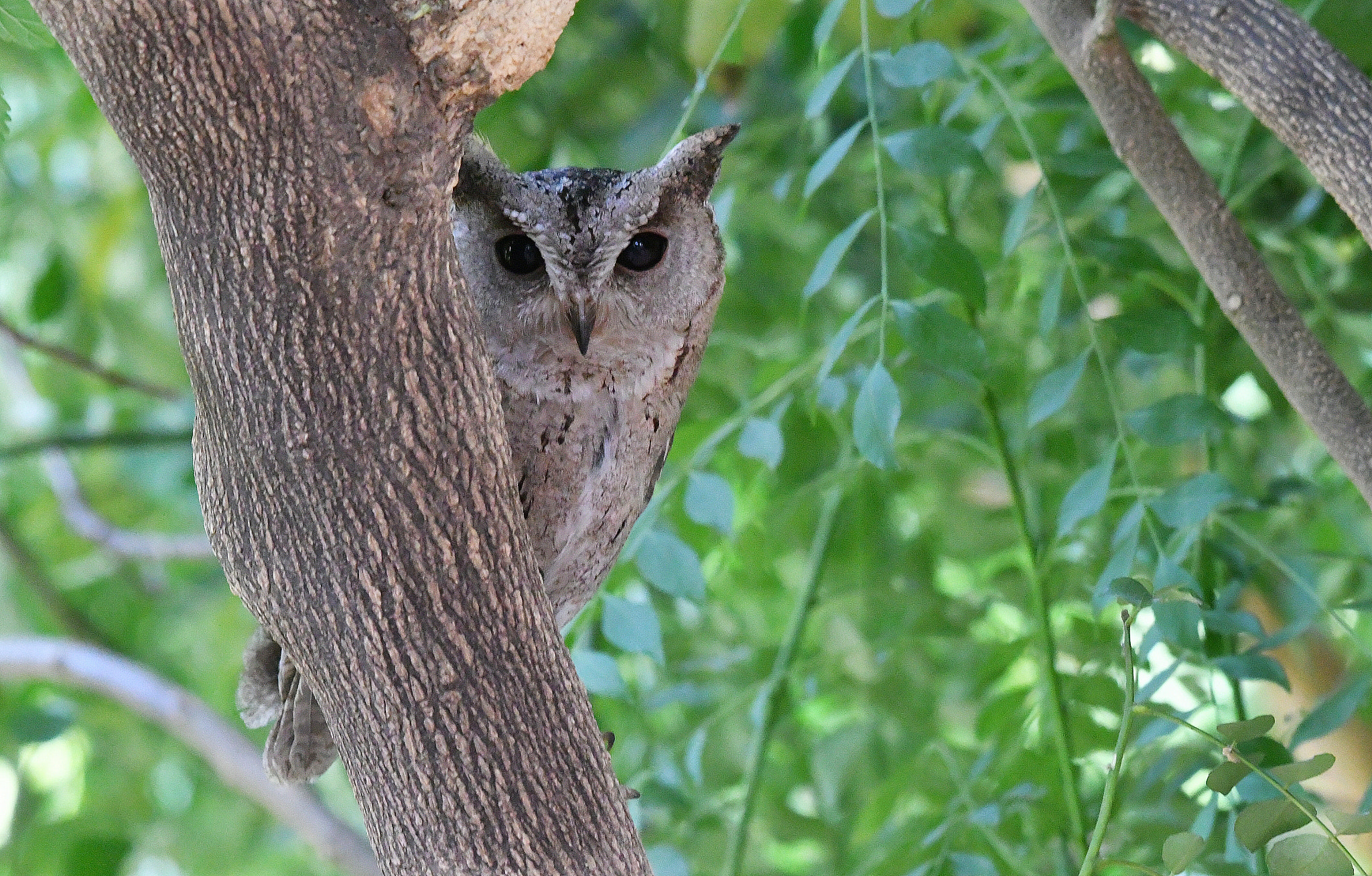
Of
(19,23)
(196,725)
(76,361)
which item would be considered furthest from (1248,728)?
(196,725)

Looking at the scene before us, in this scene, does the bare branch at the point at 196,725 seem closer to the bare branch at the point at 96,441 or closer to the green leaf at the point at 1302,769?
the bare branch at the point at 96,441

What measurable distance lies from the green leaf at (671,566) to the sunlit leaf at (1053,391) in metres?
0.36

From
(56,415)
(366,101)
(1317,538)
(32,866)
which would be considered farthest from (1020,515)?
(56,415)

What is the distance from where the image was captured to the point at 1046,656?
4.33 ft

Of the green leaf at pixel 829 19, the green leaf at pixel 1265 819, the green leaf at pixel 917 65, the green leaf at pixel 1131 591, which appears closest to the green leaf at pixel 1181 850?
the green leaf at pixel 1265 819

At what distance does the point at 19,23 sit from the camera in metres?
0.88

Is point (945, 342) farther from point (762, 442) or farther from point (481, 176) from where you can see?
point (481, 176)

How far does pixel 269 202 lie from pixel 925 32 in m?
1.20

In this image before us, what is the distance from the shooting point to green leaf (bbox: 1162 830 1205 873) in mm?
808

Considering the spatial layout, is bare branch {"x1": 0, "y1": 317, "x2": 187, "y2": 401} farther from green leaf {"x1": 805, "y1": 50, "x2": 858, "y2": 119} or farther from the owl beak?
green leaf {"x1": 805, "y1": 50, "x2": 858, "y2": 119}

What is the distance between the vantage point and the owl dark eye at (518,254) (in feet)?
3.91

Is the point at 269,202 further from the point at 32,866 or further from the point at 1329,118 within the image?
the point at 32,866

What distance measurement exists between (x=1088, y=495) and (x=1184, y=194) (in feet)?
0.96

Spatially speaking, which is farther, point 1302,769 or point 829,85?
point 829,85
